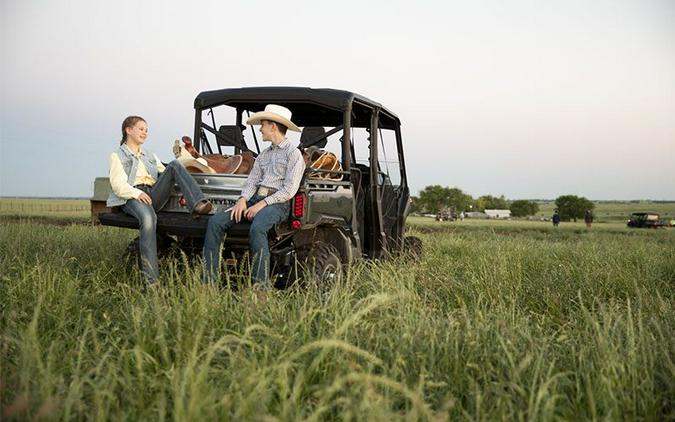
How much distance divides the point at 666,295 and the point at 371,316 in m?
3.63

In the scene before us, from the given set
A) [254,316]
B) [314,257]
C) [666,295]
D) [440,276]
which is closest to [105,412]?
[254,316]

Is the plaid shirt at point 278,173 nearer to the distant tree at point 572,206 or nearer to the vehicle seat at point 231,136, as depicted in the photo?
the vehicle seat at point 231,136

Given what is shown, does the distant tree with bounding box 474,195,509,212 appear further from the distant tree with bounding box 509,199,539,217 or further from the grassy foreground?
the grassy foreground

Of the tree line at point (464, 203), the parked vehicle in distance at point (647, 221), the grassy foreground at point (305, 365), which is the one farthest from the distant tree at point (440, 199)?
the grassy foreground at point (305, 365)

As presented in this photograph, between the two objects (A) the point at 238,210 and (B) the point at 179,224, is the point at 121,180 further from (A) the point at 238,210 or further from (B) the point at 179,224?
(A) the point at 238,210

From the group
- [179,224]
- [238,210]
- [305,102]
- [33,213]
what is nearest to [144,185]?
[179,224]

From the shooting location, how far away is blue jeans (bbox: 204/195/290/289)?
17.1ft

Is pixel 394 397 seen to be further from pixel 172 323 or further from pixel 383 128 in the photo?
pixel 383 128

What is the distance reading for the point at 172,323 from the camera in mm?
3672

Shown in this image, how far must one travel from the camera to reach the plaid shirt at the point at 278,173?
552 cm

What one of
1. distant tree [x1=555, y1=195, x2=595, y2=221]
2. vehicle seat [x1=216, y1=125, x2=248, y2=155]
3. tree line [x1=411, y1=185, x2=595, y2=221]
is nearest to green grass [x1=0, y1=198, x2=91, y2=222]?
vehicle seat [x1=216, y1=125, x2=248, y2=155]

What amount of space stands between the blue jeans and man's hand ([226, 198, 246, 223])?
42mm

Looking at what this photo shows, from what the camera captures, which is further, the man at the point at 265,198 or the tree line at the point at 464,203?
the tree line at the point at 464,203

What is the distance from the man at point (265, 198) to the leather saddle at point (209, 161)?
0.59 m
